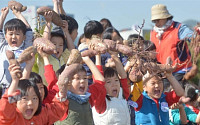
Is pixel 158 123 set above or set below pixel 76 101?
below

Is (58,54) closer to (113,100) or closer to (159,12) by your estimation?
(113,100)

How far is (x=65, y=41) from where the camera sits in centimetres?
632

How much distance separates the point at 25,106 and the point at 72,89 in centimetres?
77

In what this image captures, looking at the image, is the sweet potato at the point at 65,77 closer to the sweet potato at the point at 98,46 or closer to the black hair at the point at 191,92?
the sweet potato at the point at 98,46

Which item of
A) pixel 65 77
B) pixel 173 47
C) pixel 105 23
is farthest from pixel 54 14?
pixel 173 47

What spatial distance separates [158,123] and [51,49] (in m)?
1.83

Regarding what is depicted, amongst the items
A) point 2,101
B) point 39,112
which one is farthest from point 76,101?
point 2,101

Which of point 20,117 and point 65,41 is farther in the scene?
point 65,41

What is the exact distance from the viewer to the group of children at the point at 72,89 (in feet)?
14.8

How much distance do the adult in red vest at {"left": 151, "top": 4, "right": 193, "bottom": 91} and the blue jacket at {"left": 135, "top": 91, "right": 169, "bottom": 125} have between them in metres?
1.69

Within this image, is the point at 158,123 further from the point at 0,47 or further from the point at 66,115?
the point at 0,47

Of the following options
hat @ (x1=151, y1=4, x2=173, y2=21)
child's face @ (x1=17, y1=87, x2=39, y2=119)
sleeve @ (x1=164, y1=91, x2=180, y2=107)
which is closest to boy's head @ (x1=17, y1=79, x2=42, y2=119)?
child's face @ (x1=17, y1=87, x2=39, y2=119)

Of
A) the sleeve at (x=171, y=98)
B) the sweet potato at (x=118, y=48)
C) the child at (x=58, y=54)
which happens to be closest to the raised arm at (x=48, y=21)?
the child at (x=58, y=54)

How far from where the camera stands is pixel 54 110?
4711mm
